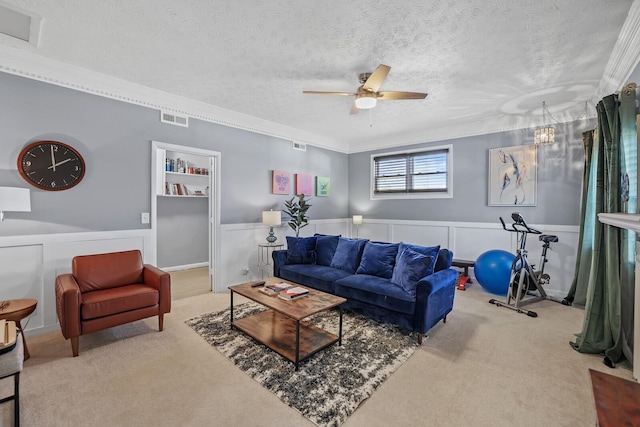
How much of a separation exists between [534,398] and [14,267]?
492 centimetres

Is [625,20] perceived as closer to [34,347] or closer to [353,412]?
[353,412]

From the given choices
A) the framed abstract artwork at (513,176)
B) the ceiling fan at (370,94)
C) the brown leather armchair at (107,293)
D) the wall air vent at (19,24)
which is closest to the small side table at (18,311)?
the brown leather armchair at (107,293)

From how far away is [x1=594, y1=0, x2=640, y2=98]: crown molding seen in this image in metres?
2.20

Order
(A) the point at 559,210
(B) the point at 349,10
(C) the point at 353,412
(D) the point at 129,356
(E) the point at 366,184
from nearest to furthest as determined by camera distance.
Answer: (C) the point at 353,412 → (B) the point at 349,10 → (D) the point at 129,356 → (A) the point at 559,210 → (E) the point at 366,184

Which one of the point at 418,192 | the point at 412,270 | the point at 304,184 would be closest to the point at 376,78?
the point at 412,270

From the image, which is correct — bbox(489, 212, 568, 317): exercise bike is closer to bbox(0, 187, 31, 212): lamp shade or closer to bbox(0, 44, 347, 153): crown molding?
bbox(0, 44, 347, 153): crown molding

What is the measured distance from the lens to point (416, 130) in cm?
565

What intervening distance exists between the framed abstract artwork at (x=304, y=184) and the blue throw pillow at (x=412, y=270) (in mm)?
3071

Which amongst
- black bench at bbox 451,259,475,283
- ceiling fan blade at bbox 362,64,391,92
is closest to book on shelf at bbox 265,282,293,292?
ceiling fan blade at bbox 362,64,391,92

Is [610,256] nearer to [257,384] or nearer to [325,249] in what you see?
[325,249]

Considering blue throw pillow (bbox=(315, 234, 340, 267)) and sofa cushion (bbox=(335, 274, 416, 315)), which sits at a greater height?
blue throw pillow (bbox=(315, 234, 340, 267))

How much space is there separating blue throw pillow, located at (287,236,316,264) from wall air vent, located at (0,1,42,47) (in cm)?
358

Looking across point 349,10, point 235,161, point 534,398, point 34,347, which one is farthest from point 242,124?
point 534,398

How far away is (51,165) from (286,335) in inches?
126
